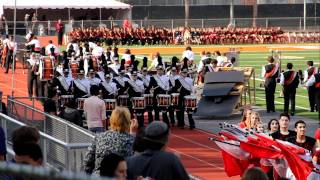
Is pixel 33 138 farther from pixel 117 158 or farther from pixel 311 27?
pixel 311 27

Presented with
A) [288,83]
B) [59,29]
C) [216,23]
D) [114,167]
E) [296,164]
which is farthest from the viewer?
[216,23]

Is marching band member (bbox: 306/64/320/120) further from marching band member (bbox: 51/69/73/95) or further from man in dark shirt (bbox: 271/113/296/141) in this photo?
man in dark shirt (bbox: 271/113/296/141)

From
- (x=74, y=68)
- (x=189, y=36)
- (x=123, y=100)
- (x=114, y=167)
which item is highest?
(x=189, y=36)

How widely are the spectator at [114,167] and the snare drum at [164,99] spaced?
17.9m

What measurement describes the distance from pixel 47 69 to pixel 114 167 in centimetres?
2203

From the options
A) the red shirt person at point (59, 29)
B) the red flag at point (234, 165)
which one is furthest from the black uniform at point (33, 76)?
the red shirt person at point (59, 29)

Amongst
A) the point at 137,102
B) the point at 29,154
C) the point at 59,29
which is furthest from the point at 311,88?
the point at 59,29

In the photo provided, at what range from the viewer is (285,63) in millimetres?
47438

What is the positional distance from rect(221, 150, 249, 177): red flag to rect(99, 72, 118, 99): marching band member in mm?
9877

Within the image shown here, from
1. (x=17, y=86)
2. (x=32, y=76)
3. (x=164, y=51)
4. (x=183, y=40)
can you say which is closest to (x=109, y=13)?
(x=183, y=40)

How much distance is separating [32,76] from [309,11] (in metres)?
52.4

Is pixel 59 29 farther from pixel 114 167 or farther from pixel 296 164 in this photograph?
pixel 114 167

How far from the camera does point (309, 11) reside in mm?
79562

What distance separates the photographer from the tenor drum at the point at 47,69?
93.7ft
